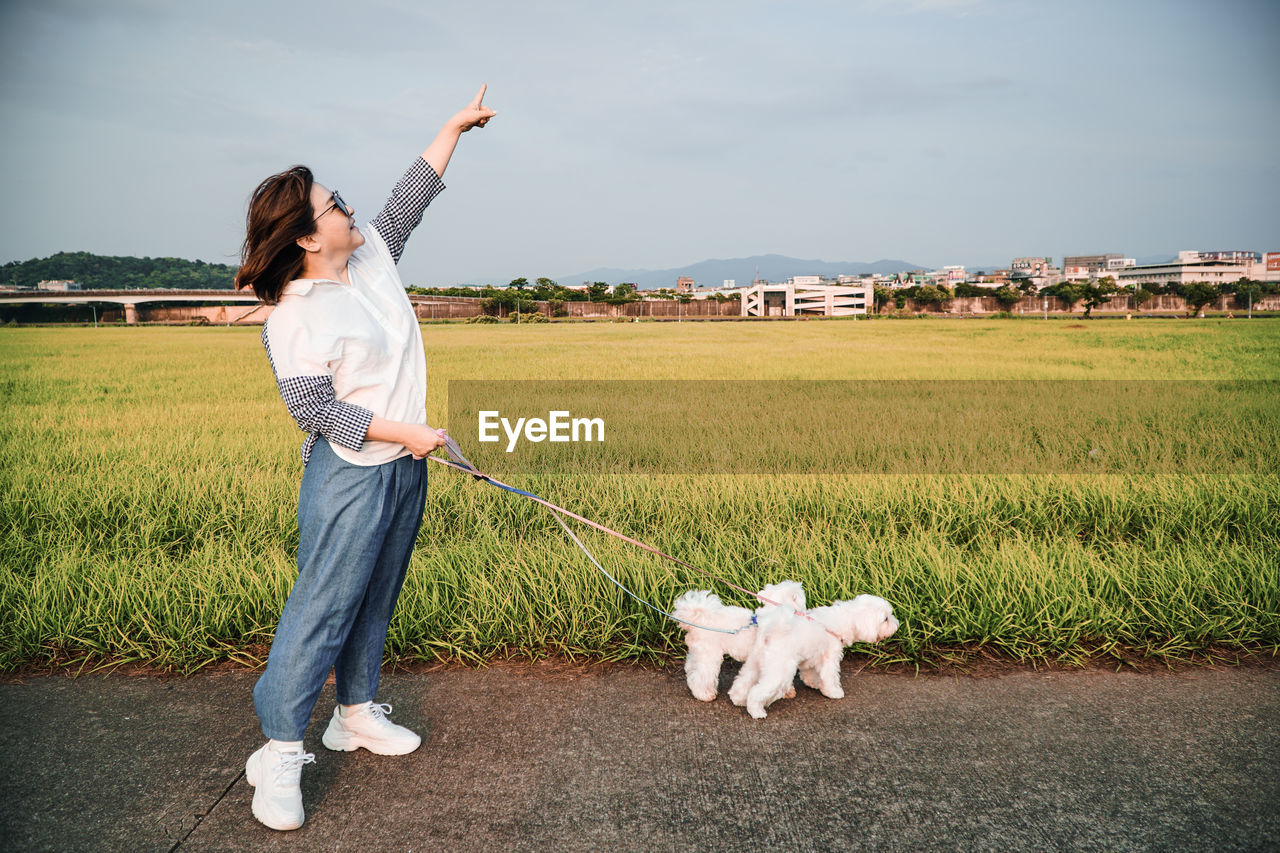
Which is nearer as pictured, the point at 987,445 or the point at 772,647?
the point at 772,647

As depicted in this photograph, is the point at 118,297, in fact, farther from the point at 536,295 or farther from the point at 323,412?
the point at 323,412

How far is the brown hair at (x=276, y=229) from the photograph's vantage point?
199 cm

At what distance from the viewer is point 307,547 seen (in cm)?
210

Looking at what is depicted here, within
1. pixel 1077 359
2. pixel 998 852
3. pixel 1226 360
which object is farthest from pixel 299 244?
pixel 1226 360

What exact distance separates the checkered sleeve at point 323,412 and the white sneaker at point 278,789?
864mm

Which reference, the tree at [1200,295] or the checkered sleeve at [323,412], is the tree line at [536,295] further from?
the checkered sleeve at [323,412]

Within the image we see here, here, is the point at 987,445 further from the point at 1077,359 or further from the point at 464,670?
the point at 1077,359

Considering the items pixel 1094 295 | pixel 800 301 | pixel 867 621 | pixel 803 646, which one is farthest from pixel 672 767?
pixel 800 301

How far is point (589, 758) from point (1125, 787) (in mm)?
1532

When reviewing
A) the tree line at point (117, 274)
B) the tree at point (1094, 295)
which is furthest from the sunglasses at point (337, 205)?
the tree at point (1094, 295)

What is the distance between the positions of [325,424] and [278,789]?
970 mm

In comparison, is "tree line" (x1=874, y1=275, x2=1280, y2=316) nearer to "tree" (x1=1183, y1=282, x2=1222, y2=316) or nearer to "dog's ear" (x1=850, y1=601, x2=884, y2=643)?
"tree" (x1=1183, y1=282, x2=1222, y2=316)

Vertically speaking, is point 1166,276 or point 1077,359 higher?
point 1166,276

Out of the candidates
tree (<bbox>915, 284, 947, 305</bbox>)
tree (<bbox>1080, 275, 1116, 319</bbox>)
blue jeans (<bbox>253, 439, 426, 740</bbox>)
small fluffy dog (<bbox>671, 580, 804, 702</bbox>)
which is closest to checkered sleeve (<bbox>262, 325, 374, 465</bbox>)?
blue jeans (<bbox>253, 439, 426, 740</bbox>)
